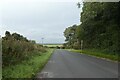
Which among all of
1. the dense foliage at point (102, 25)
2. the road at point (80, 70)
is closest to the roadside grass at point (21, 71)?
the road at point (80, 70)

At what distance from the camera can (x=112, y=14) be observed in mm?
45531

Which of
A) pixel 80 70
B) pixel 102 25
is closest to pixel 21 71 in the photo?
pixel 80 70

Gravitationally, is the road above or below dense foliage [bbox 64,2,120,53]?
below

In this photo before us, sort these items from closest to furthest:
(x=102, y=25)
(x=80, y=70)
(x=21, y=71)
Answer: (x=21, y=71)
(x=80, y=70)
(x=102, y=25)

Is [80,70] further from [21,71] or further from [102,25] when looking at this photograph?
[102,25]

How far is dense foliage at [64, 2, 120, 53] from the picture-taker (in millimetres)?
40541

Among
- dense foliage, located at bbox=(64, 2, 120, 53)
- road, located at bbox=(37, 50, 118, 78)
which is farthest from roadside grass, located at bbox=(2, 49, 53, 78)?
dense foliage, located at bbox=(64, 2, 120, 53)

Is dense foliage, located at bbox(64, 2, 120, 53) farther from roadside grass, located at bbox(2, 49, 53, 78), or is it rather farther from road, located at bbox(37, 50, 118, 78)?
roadside grass, located at bbox(2, 49, 53, 78)

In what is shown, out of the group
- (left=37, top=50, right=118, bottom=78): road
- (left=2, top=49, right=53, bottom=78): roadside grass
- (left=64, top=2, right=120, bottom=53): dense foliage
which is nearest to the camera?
(left=2, top=49, right=53, bottom=78): roadside grass

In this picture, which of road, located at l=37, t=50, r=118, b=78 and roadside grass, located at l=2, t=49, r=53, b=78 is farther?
road, located at l=37, t=50, r=118, b=78

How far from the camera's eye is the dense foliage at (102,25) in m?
40.5

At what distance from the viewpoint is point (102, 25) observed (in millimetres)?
57625

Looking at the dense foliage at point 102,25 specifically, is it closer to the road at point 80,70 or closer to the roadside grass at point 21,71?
the road at point 80,70

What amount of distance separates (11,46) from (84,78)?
28.1 ft
